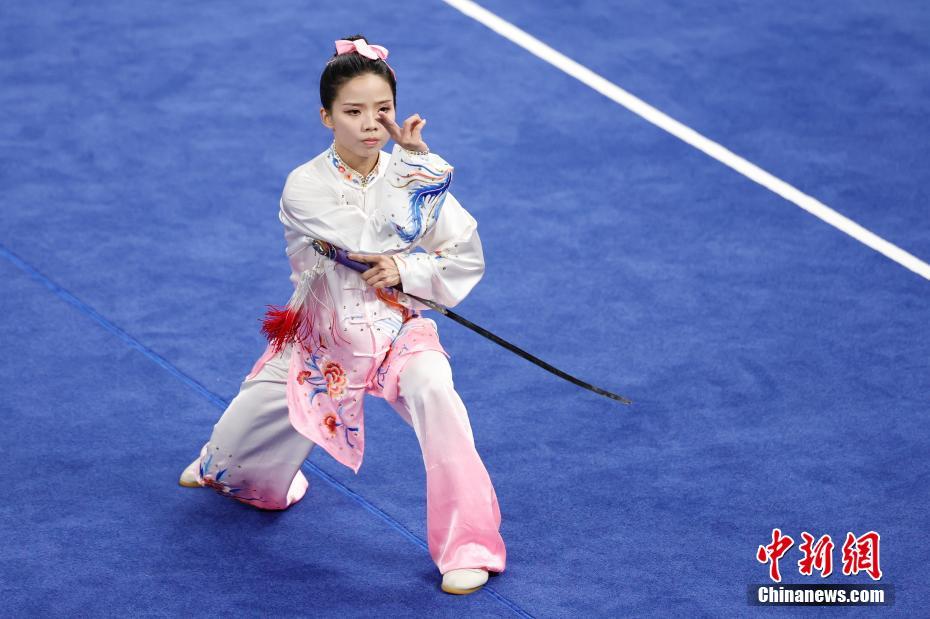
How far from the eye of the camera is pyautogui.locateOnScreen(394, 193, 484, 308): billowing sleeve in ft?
11.6

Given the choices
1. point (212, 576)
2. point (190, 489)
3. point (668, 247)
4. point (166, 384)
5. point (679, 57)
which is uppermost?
point (679, 57)

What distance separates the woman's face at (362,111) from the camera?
3447 millimetres

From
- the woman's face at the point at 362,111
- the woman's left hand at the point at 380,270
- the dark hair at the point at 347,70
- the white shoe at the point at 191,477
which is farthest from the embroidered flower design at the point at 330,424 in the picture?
the dark hair at the point at 347,70

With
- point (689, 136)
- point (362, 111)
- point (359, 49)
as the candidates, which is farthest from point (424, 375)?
point (689, 136)

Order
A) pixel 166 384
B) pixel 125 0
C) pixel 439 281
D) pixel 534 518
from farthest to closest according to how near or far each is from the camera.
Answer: pixel 125 0 → pixel 166 384 → pixel 534 518 → pixel 439 281

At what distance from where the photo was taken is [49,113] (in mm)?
5953

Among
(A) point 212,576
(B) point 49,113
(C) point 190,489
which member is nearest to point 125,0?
(B) point 49,113

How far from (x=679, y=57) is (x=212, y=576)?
3.73m

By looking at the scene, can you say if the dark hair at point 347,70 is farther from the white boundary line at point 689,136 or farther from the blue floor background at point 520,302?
the white boundary line at point 689,136

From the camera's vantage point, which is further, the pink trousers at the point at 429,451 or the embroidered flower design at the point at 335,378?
the embroidered flower design at the point at 335,378

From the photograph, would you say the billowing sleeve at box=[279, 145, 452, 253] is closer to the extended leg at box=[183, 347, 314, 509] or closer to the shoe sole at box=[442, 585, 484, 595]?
the extended leg at box=[183, 347, 314, 509]

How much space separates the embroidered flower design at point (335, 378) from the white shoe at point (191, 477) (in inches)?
22.5

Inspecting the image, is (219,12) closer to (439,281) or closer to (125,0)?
(125,0)

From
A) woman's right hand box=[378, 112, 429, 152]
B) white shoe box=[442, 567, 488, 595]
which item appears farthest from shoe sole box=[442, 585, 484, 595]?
woman's right hand box=[378, 112, 429, 152]
